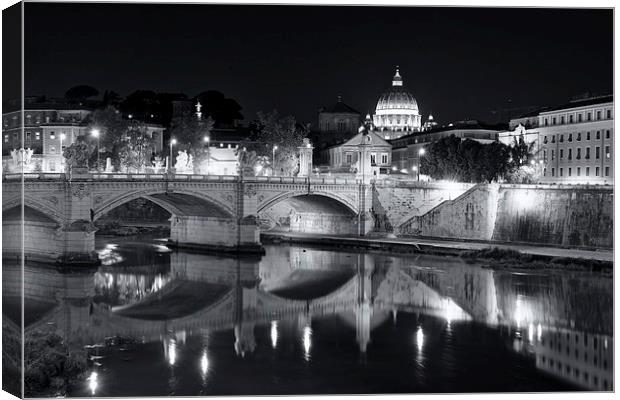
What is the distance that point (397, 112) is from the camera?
70.2m

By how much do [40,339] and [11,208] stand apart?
346cm

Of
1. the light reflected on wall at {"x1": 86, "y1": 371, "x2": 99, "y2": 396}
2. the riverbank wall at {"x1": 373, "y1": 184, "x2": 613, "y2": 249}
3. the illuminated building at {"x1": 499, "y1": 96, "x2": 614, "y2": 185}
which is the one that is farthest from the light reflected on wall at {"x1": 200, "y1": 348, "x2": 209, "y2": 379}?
the riverbank wall at {"x1": 373, "y1": 184, "x2": 613, "y2": 249}

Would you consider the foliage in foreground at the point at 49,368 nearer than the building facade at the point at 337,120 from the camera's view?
Yes

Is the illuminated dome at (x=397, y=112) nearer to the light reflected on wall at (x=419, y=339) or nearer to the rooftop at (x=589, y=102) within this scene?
the rooftop at (x=589, y=102)

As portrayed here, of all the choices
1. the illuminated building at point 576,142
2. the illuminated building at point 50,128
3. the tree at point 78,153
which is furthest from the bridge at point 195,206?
the illuminated building at point 50,128

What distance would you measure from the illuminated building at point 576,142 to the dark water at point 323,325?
4912mm

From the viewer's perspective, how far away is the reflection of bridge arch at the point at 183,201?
24562mm

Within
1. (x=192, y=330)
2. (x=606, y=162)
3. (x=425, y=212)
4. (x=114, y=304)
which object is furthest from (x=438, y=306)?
(x=425, y=212)

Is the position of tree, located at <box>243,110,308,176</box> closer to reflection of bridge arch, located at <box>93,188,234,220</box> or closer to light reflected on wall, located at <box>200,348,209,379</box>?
reflection of bridge arch, located at <box>93,188,234,220</box>

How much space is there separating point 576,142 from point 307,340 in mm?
15516

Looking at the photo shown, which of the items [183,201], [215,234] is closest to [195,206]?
[183,201]

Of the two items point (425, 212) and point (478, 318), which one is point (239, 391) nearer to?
point (478, 318)

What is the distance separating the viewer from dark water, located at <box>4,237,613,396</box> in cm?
1241

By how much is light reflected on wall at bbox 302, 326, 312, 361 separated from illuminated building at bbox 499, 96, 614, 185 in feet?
32.2
